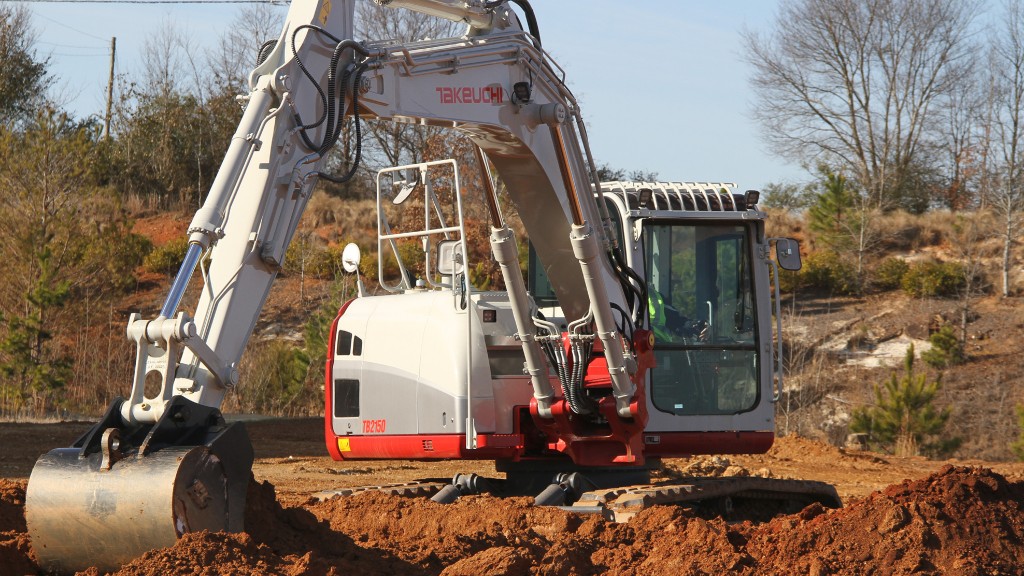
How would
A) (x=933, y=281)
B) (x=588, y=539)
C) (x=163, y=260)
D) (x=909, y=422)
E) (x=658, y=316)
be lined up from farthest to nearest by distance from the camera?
1. (x=163, y=260)
2. (x=933, y=281)
3. (x=909, y=422)
4. (x=658, y=316)
5. (x=588, y=539)

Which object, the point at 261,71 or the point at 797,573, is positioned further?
the point at 797,573

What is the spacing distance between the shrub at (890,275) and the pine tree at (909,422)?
13001mm

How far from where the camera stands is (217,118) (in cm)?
4169

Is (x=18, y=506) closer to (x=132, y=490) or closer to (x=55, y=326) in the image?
(x=132, y=490)

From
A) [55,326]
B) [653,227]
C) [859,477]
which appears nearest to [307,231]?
[55,326]

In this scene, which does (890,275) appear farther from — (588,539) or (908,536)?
(588,539)

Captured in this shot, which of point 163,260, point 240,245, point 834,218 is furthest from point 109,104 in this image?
point 240,245

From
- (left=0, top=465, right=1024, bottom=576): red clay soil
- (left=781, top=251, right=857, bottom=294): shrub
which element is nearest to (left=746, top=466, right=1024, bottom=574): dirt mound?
(left=0, top=465, right=1024, bottom=576): red clay soil

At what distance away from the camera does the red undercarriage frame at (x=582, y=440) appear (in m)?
8.77

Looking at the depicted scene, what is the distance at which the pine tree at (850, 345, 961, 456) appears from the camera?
787 inches

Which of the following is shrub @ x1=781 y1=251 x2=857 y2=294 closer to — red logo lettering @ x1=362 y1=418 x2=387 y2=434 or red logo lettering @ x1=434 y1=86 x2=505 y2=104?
red logo lettering @ x1=362 y1=418 x2=387 y2=434

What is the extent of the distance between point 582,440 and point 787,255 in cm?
231

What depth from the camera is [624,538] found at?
768 cm

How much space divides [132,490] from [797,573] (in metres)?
3.84
